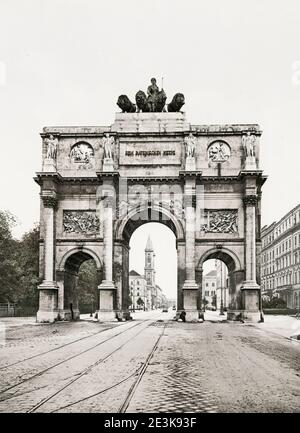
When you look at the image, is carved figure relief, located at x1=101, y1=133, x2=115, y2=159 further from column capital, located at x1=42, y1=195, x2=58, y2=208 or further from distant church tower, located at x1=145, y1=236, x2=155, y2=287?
distant church tower, located at x1=145, y1=236, x2=155, y2=287

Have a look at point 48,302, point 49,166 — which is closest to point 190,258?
point 48,302

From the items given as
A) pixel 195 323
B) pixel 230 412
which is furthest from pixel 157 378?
pixel 195 323

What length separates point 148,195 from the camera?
112 ft

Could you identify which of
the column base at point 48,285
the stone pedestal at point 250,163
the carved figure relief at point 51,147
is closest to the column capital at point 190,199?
the stone pedestal at point 250,163

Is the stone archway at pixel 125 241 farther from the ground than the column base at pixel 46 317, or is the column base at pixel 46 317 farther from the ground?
the stone archway at pixel 125 241

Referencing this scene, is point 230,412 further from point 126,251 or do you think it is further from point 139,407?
point 126,251

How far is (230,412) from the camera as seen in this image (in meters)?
7.04

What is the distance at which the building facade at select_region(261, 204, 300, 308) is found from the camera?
64.9 m

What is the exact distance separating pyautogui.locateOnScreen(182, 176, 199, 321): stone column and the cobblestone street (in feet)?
50.9

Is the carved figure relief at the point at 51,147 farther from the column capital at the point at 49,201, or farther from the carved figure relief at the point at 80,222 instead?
the carved figure relief at the point at 80,222

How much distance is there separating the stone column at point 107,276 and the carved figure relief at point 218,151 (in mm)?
6366

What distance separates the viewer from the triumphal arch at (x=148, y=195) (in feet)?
110

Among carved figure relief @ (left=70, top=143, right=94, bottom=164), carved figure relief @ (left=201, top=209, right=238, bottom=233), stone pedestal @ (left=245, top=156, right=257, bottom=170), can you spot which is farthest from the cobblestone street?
carved figure relief @ (left=70, top=143, right=94, bottom=164)

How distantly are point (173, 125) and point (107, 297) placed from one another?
10622 mm
